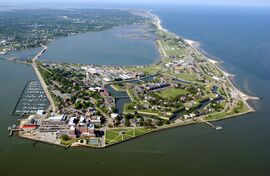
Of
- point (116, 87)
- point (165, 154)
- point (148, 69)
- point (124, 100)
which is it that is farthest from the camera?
point (148, 69)

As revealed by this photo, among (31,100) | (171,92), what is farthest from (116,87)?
(31,100)

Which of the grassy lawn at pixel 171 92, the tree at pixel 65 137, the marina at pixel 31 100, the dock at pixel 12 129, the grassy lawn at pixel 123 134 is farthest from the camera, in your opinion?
the grassy lawn at pixel 171 92

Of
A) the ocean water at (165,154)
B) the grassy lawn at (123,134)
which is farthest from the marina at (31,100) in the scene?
the grassy lawn at (123,134)

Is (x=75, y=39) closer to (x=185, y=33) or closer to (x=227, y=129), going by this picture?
(x=185, y=33)

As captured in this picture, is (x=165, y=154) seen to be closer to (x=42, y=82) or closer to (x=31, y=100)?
(x=31, y=100)

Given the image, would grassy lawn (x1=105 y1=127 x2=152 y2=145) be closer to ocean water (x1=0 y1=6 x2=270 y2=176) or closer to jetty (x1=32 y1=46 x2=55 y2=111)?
ocean water (x1=0 y1=6 x2=270 y2=176)

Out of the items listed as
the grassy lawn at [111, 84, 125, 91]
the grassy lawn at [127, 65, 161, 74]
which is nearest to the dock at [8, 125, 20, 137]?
the grassy lawn at [111, 84, 125, 91]

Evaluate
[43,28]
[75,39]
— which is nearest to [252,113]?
[75,39]

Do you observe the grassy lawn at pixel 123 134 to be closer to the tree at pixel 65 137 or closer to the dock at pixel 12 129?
the tree at pixel 65 137
